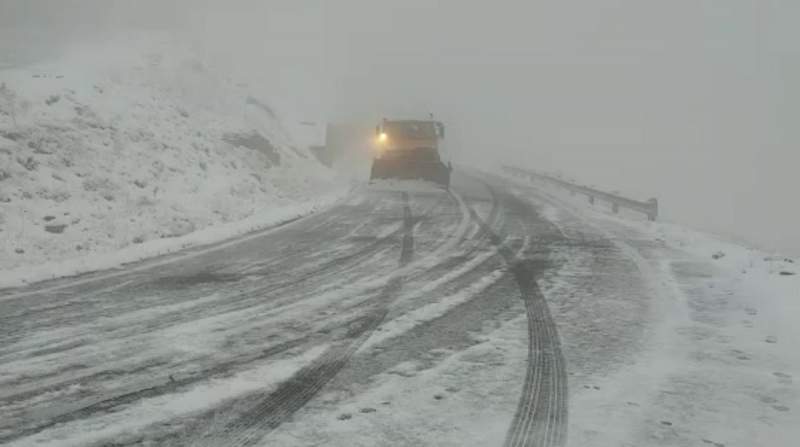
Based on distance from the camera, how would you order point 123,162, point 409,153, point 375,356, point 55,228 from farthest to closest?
point 409,153 → point 123,162 → point 55,228 → point 375,356

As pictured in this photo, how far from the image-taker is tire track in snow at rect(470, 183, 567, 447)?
3.51 m

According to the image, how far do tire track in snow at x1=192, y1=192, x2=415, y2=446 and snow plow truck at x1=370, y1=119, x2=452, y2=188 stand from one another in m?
14.0

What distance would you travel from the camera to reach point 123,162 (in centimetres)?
1405

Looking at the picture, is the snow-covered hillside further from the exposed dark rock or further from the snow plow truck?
the snow plow truck

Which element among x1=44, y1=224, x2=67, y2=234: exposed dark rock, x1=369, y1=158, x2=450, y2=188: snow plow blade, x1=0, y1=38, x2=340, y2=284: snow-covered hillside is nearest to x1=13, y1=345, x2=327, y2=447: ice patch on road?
x1=0, y1=38, x2=340, y2=284: snow-covered hillside

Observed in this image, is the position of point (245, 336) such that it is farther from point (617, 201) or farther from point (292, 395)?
point (617, 201)

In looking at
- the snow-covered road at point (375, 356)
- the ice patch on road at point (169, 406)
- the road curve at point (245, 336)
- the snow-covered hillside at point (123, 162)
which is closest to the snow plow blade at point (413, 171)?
the snow-covered hillside at point (123, 162)

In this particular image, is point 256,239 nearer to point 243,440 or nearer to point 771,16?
point 243,440

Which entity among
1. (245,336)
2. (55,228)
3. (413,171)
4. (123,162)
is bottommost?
(55,228)

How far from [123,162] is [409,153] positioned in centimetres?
910

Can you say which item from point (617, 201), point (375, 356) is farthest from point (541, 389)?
point (617, 201)

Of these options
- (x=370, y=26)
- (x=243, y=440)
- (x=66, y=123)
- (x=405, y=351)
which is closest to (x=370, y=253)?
(x=405, y=351)

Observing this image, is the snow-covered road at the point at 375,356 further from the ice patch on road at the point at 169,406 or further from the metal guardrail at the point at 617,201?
A: the metal guardrail at the point at 617,201

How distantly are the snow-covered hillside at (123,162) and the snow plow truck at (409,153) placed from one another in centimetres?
259
